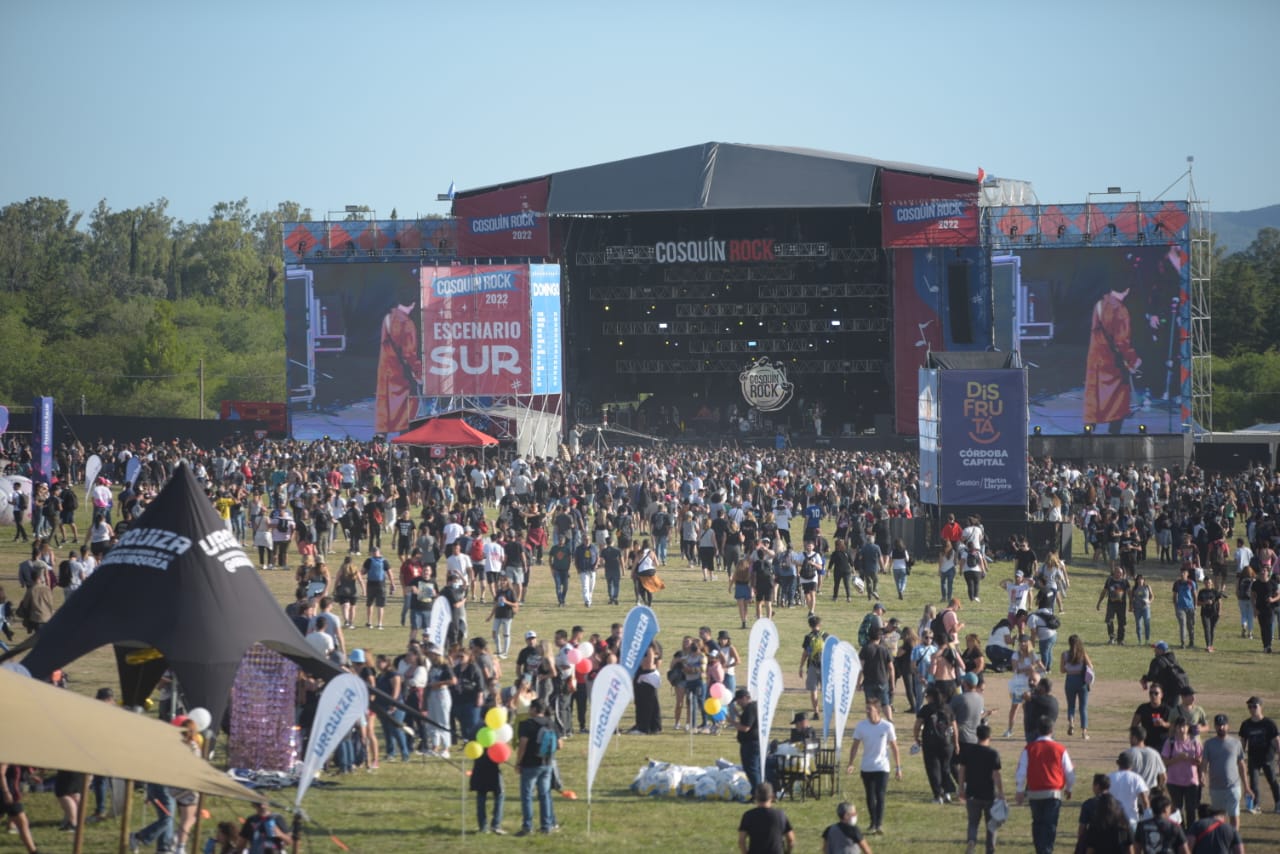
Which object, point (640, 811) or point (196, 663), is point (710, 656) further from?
point (196, 663)

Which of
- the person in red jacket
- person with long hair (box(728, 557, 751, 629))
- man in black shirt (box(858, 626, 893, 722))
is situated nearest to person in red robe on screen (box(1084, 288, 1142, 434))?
person with long hair (box(728, 557, 751, 629))

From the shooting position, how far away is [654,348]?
182 ft

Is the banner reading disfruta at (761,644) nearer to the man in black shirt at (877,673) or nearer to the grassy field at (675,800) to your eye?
the grassy field at (675,800)

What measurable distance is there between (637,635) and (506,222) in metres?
35.0

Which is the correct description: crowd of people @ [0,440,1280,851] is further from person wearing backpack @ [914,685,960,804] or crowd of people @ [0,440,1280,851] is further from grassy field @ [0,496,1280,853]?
grassy field @ [0,496,1280,853]

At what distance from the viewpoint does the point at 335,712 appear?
1136 centimetres

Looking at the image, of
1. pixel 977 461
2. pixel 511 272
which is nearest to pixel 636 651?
pixel 977 461

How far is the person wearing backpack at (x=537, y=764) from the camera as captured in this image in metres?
12.5

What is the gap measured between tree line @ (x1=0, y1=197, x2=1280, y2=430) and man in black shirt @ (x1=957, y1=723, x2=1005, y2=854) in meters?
57.1

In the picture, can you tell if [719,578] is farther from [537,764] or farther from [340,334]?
[340,334]

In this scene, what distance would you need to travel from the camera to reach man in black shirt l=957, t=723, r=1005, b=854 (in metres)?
11.5

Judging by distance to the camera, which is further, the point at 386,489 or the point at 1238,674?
the point at 386,489

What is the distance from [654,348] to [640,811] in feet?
140

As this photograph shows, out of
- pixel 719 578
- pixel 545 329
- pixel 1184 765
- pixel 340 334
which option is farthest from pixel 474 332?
pixel 1184 765
